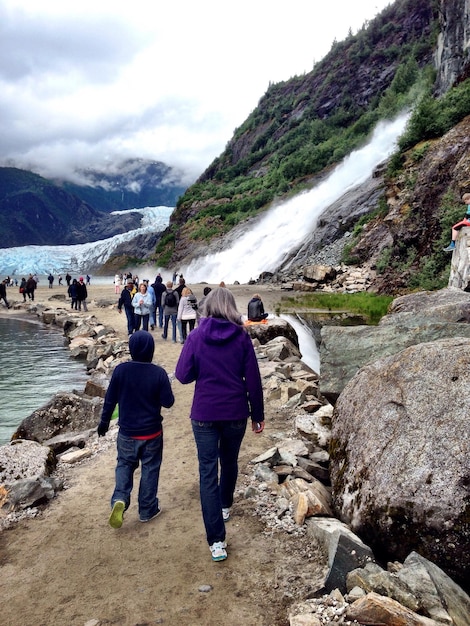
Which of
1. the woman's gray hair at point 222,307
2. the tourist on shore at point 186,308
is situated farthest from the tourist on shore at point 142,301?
the woman's gray hair at point 222,307

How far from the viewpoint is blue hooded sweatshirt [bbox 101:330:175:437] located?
4691 mm

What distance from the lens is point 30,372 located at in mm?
15023

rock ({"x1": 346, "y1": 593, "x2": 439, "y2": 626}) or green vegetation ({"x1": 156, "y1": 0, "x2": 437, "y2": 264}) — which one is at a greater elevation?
green vegetation ({"x1": 156, "y1": 0, "x2": 437, "y2": 264})

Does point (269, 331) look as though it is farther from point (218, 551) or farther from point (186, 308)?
point (218, 551)

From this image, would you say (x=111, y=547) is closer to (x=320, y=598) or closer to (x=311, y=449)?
(x=320, y=598)

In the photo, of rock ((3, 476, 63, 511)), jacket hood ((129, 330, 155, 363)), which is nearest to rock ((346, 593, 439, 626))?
jacket hood ((129, 330, 155, 363))

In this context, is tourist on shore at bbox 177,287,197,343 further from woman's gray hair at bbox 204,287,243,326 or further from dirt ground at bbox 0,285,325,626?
woman's gray hair at bbox 204,287,243,326

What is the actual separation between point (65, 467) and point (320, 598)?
459 cm

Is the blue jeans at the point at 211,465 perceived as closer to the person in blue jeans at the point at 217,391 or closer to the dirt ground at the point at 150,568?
the person in blue jeans at the point at 217,391

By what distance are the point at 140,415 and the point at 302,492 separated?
1.84 meters

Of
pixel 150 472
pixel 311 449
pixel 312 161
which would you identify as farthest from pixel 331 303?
pixel 312 161

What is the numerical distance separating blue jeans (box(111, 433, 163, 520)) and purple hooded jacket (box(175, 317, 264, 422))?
1.09 m

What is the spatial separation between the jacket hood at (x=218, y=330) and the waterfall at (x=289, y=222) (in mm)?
38169

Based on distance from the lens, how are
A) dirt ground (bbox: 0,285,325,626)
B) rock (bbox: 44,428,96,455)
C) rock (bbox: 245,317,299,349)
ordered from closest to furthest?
dirt ground (bbox: 0,285,325,626) < rock (bbox: 44,428,96,455) < rock (bbox: 245,317,299,349)
